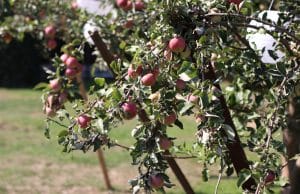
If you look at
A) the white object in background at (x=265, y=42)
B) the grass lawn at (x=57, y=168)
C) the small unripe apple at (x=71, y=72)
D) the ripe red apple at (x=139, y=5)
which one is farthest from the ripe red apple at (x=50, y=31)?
the white object in background at (x=265, y=42)

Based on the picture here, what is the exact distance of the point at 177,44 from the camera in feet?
4.83

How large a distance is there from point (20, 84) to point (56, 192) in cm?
1076

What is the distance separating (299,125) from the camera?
96.3 inches

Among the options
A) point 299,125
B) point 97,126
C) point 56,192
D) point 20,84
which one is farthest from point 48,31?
point 20,84

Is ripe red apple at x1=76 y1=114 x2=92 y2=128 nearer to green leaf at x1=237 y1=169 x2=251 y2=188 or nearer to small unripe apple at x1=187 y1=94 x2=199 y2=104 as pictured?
small unripe apple at x1=187 y1=94 x2=199 y2=104

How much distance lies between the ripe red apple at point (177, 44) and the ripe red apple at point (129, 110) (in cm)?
16

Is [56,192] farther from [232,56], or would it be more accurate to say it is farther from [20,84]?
[20,84]

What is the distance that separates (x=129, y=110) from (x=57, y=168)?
15.5 ft

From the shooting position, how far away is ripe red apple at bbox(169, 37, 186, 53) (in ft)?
4.82

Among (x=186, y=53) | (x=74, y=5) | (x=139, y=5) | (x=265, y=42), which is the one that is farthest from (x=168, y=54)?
(x=74, y=5)

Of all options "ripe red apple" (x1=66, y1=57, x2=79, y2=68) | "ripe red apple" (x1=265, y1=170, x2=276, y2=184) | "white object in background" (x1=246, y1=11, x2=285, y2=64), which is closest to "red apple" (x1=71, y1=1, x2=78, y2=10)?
"ripe red apple" (x1=66, y1=57, x2=79, y2=68)

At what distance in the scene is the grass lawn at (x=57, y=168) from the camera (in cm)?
525

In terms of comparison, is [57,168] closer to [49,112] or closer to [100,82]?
[49,112]

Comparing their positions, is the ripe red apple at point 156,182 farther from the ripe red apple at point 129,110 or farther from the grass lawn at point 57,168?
the grass lawn at point 57,168
